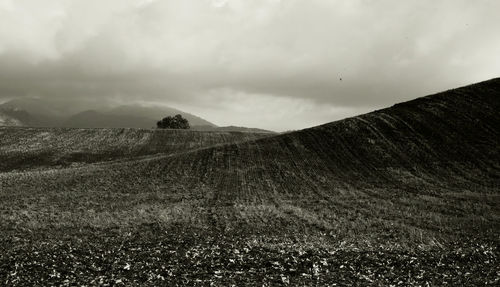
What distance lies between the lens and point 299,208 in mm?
33750

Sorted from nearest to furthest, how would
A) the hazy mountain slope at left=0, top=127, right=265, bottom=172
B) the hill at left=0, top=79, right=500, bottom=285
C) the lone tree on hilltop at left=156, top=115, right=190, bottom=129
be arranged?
the hill at left=0, top=79, right=500, bottom=285, the hazy mountain slope at left=0, top=127, right=265, bottom=172, the lone tree on hilltop at left=156, top=115, right=190, bottom=129

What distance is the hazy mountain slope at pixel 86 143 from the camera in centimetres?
7044

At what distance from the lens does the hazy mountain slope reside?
70438 millimetres

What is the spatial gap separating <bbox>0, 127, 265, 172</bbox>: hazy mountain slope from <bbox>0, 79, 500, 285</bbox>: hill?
2125 cm

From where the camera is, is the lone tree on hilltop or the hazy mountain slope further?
the lone tree on hilltop

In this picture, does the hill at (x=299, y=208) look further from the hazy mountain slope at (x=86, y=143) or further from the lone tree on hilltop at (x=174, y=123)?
the lone tree on hilltop at (x=174, y=123)

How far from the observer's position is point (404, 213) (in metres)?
31.3

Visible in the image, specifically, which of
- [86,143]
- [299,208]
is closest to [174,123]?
[86,143]

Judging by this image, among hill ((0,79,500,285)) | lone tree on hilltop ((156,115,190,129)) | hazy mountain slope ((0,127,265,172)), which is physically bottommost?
Result: hill ((0,79,500,285))

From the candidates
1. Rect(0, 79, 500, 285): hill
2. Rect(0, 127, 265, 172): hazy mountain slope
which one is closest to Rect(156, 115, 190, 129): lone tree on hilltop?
Rect(0, 127, 265, 172): hazy mountain slope

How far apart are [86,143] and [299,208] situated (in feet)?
209

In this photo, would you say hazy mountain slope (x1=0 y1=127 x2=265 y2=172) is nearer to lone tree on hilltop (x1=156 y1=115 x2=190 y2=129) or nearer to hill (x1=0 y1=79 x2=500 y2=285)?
hill (x1=0 y1=79 x2=500 y2=285)

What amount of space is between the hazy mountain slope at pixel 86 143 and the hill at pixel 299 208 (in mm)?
21254

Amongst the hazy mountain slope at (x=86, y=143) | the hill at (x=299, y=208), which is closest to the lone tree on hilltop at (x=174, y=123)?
the hazy mountain slope at (x=86, y=143)
